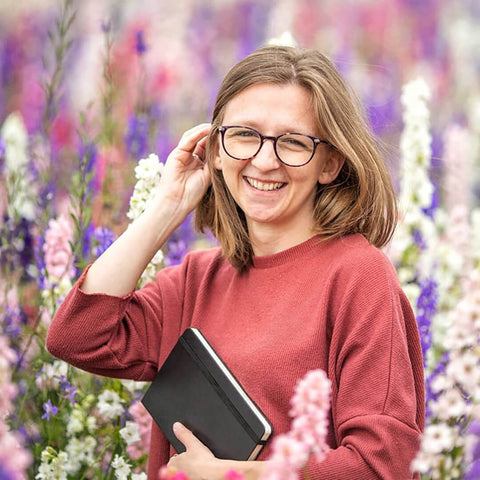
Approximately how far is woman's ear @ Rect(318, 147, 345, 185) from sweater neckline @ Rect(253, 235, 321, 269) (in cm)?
12

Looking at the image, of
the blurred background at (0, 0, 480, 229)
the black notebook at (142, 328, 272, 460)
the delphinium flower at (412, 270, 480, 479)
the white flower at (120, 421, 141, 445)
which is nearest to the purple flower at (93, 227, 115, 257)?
the white flower at (120, 421, 141, 445)

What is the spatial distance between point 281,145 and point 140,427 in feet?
2.89

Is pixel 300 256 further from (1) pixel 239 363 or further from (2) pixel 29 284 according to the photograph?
(2) pixel 29 284

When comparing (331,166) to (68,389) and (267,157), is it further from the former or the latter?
(68,389)

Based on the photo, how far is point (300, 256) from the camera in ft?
6.52

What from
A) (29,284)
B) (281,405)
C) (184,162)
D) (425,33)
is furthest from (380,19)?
(281,405)

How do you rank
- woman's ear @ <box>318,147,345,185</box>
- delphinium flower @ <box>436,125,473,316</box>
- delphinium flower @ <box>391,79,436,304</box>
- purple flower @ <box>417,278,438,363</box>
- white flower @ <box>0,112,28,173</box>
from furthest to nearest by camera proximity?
white flower @ <box>0,112,28,173</box>, delphinium flower @ <box>436,125,473,316</box>, delphinium flower @ <box>391,79,436,304</box>, purple flower @ <box>417,278,438,363</box>, woman's ear @ <box>318,147,345,185</box>

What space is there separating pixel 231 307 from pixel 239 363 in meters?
0.17

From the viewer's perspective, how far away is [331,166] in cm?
202

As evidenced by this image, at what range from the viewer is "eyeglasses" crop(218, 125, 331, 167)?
1.91 metres

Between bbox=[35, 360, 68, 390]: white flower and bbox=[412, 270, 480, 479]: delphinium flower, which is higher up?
bbox=[412, 270, 480, 479]: delphinium flower

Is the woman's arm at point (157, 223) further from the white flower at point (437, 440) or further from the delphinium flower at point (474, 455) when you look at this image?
the white flower at point (437, 440)

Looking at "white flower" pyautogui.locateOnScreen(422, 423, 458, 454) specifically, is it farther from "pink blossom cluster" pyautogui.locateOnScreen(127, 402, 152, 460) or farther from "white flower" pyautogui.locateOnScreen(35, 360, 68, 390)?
"white flower" pyautogui.locateOnScreen(35, 360, 68, 390)

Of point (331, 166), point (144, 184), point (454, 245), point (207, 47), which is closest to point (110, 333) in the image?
point (144, 184)
